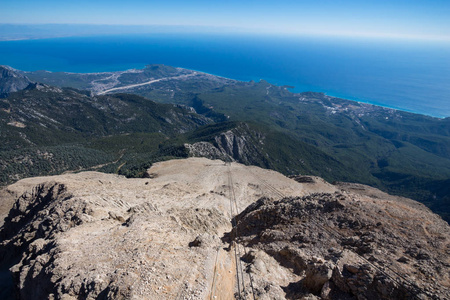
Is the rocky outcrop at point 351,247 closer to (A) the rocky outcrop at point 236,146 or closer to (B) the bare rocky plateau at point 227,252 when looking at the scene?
(B) the bare rocky plateau at point 227,252

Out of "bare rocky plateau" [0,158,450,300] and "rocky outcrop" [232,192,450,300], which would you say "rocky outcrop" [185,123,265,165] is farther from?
"rocky outcrop" [232,192,450,300]

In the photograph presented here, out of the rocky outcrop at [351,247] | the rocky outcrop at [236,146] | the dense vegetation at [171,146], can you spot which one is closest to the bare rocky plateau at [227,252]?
the rocky outcrop at [351,247]

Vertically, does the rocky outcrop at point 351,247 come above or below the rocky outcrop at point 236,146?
above

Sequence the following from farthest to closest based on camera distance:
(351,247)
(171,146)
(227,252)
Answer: (171,146)
(227,252)
(351,247)

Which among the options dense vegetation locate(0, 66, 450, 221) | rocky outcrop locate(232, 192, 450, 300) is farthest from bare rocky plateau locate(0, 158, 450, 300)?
dense vegetation locate(0, 66, 450, 221)

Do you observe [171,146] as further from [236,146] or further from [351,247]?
[351,247]

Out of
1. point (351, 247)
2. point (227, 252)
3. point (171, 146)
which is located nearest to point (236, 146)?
point (171, 146)

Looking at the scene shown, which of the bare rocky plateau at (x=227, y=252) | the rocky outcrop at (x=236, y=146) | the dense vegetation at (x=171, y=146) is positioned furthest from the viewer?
the dense vegetation at (x=171, y=146)
